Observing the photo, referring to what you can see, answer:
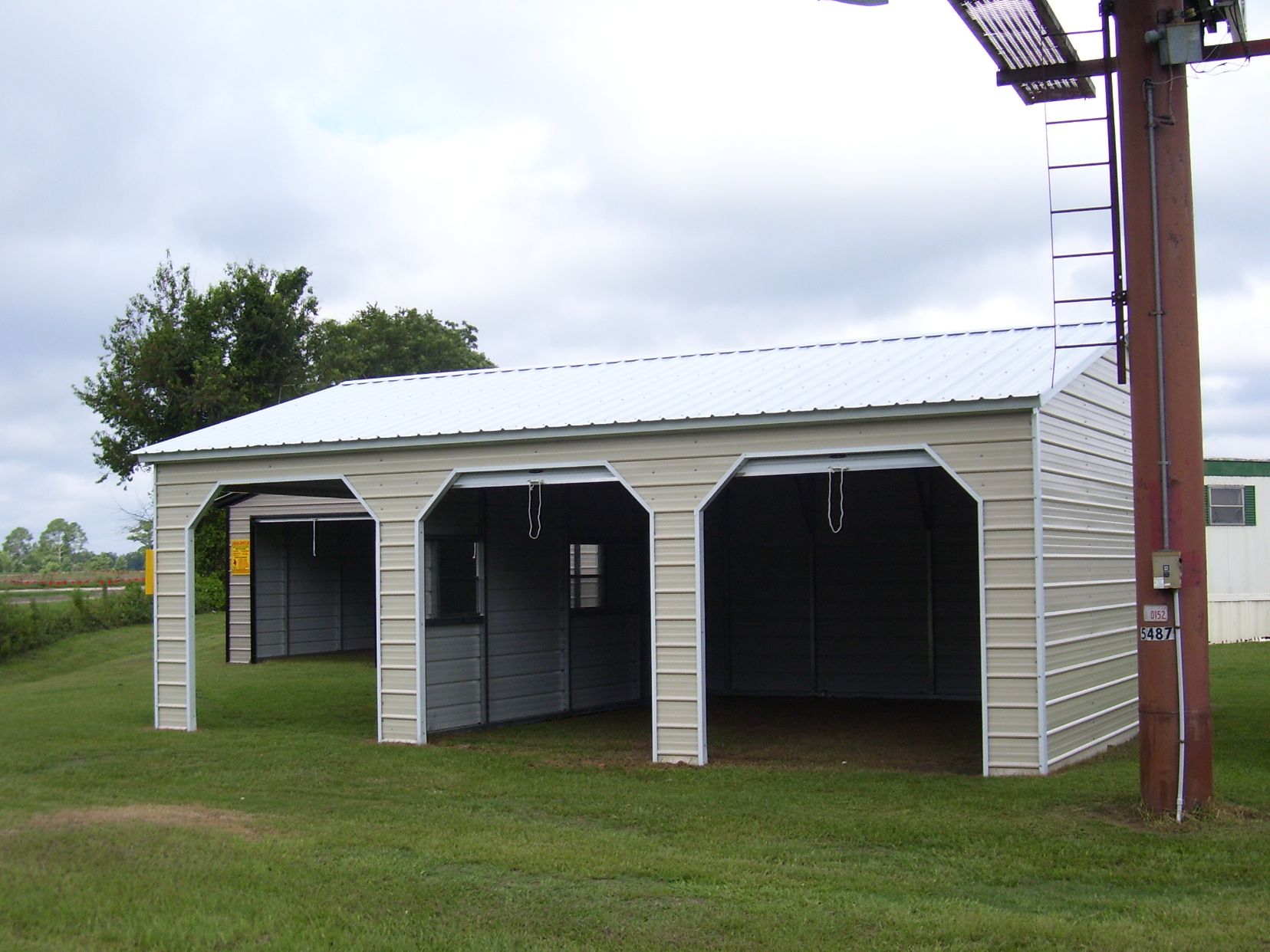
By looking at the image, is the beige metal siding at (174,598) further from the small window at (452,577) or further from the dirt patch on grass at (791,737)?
the dirt patch on grass at (791,737)

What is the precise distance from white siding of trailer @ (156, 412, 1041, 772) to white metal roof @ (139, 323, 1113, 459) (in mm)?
173

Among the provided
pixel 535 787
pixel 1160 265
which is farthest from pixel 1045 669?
pixel 535 787

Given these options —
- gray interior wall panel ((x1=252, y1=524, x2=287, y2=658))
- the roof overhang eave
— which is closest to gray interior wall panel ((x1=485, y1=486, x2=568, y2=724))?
the roof overhang eave

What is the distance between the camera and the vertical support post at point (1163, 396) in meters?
8.66

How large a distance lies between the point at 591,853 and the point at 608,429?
188 inches

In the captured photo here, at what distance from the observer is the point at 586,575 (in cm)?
1641

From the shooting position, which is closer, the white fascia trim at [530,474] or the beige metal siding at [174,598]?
the white fascia trim at [530,474]

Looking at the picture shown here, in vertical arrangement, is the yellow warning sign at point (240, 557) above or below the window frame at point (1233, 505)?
below

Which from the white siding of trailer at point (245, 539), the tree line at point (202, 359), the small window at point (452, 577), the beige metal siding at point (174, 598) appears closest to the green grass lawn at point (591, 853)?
the beige metal siding at point (174, 598)

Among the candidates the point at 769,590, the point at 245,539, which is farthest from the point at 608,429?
the point at 245,539

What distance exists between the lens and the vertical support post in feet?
28.4

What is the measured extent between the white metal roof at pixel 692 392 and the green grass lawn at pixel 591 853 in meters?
2.97

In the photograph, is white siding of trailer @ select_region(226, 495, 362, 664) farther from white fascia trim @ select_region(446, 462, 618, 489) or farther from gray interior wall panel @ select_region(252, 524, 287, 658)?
white fascia trim @ select_region(446, 462, 618, 489)

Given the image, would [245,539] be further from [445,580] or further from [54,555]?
[54,555]
